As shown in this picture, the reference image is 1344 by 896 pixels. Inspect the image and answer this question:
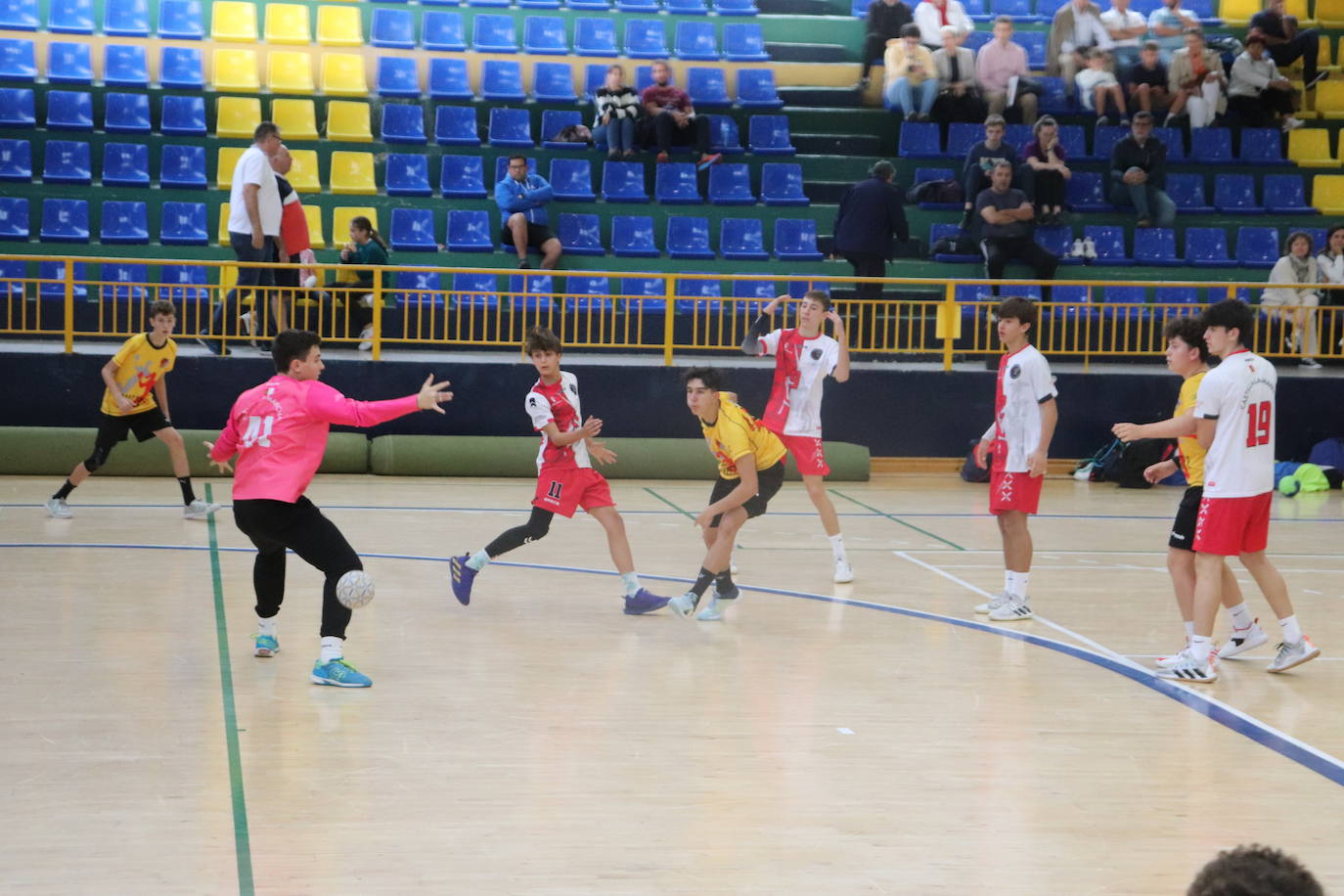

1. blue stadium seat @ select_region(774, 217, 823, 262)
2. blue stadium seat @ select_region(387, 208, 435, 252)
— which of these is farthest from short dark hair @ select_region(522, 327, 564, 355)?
blue stadium seat @ select_region(774, 217, 823, 262)

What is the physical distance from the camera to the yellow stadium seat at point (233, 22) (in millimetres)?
20219

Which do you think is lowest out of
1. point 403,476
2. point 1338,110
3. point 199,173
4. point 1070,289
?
point 403,476

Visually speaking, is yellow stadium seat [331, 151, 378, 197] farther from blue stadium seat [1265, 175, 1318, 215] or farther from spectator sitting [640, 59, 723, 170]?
blue stadium seat [1265, 175, 1318, 215]

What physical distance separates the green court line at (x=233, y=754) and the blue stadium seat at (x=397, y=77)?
37.9 ft

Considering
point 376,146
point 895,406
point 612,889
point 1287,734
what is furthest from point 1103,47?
point 612,889

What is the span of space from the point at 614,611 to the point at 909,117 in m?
13.1

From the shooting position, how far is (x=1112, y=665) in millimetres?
7621

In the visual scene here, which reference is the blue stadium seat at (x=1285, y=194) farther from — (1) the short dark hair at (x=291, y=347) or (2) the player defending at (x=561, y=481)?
(1) the short dark hair at (x=291, y=347)

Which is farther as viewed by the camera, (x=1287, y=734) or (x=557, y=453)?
(x=557, y=453)

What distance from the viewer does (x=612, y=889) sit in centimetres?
448

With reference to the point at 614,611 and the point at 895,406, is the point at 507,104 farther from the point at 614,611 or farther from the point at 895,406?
the point at 614,611

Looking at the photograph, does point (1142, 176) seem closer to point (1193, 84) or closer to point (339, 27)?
point (1193, 84)

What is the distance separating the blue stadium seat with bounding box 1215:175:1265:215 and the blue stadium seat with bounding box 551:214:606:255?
797 cm

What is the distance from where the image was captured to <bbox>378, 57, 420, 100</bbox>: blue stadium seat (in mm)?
19938
